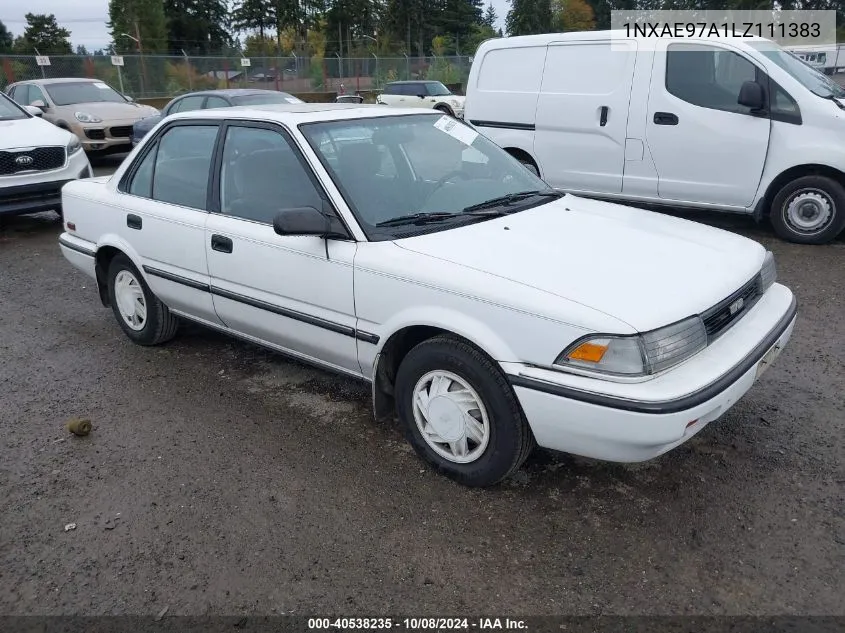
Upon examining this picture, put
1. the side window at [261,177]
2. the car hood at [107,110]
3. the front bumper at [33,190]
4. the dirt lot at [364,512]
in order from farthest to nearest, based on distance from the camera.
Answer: the car hood at [107,110], the front bumper at [33,190], the side window at [261,177], the dirt lot at [364,512]

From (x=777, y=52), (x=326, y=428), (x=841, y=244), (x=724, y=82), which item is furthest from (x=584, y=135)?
(x=326, y=428)

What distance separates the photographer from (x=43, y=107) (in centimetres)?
1288

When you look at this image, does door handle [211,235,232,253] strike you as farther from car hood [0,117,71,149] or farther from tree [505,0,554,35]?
tree [505,0,554,35]

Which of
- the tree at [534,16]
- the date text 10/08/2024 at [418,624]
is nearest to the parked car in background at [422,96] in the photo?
the date text 10/08/2024 at [418,624]

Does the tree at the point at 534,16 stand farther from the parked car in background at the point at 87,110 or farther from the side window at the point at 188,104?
the side window at the point at 188,104

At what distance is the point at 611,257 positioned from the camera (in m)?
3.05


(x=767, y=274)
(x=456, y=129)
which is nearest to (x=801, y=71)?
(x=767, y=274)

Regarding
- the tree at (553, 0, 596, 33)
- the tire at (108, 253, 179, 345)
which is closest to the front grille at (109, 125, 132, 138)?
the tire at (108, 253, 179, 345)

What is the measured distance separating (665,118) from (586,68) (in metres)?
1.01

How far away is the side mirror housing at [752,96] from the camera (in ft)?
20.9

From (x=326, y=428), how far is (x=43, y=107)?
12.0m

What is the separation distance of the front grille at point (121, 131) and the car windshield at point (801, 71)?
10.8m

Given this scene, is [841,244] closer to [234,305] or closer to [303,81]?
[234,305]

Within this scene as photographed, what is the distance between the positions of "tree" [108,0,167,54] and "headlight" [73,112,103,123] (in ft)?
141
